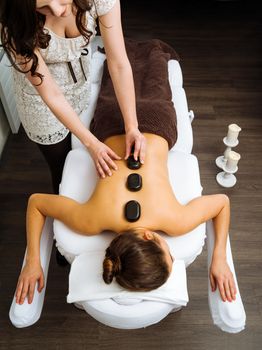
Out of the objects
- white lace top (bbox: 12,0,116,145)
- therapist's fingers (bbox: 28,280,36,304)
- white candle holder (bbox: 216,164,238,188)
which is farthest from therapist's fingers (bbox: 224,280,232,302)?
white candle holder (bbox: 216,164,238,188)

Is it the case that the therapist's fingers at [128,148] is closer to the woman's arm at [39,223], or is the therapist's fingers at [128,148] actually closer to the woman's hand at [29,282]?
the woman's arm at [39,223]

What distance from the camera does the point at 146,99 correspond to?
1.40m

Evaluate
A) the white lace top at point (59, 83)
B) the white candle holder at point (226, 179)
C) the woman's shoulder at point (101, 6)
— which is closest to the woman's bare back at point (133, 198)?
the white lace top at point (59, 83)

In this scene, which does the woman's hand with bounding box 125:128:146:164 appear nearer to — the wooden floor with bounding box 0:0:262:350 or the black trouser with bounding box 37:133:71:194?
the black trouser with bounding box 37:133:71:194

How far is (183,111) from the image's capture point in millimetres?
1525

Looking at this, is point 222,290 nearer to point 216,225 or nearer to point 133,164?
point 216,225

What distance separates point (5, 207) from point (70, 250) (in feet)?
2.87

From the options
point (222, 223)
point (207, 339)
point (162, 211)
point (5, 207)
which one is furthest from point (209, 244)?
point (5, 207)

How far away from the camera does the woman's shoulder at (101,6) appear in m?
0.98

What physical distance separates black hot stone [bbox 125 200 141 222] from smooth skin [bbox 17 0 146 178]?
151 mm

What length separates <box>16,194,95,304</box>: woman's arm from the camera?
40.1 inches

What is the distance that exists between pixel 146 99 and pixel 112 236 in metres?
0.61

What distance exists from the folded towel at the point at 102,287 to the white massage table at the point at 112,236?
0.02m

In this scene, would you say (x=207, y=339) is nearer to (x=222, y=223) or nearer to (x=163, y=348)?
(x=163, y=348)
